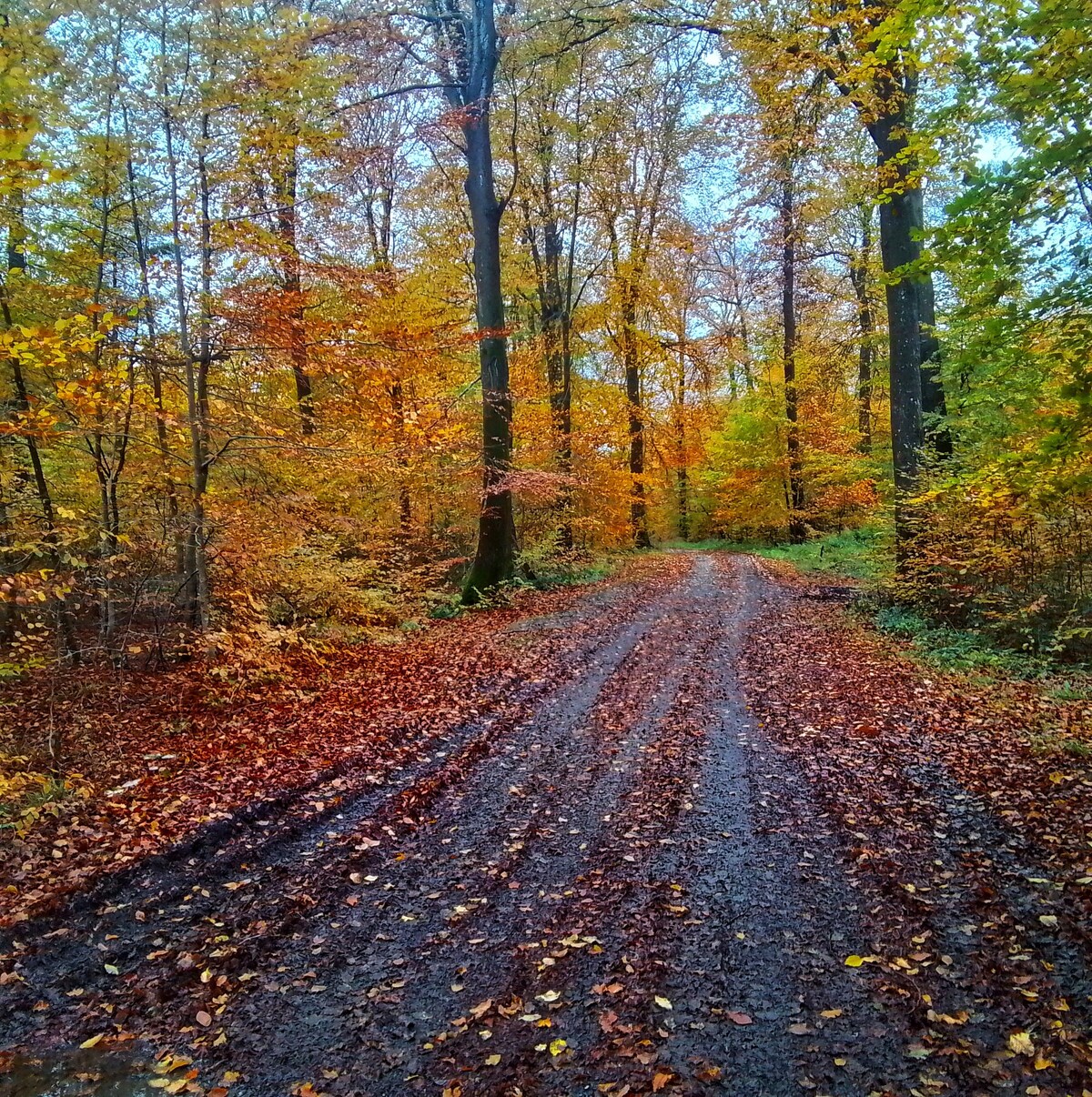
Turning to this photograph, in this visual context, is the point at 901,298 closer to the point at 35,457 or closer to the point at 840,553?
the point at 840,553

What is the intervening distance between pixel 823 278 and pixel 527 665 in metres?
19.9

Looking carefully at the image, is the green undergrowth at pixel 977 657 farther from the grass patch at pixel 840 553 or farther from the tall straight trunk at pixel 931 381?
the tall straight trunk at pixel 931 381

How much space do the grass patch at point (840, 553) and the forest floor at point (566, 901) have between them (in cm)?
474

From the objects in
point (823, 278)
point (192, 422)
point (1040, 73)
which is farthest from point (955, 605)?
point (823, 278)

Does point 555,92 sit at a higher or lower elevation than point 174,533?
higher

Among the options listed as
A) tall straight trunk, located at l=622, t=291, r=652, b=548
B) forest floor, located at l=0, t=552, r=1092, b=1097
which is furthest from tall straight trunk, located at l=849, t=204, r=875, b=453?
forest floor, located at l=0, t=552, r=1092, b=1097

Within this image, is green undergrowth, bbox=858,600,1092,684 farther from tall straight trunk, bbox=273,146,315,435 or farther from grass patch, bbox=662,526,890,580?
tall straight trunk, bbox=273,146,315,435

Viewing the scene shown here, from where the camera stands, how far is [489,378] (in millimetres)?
13070

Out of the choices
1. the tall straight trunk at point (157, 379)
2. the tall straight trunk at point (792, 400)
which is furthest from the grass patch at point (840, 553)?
the tall straight trunk at point (157, 379)

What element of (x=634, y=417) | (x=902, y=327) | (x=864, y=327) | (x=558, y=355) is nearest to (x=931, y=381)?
(x=902, y=327)

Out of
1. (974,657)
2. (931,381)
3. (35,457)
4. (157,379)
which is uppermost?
(931,381)

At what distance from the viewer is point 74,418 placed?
7.30 metres

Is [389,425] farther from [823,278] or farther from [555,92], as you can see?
[823,278]

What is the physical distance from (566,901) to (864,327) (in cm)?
1890
